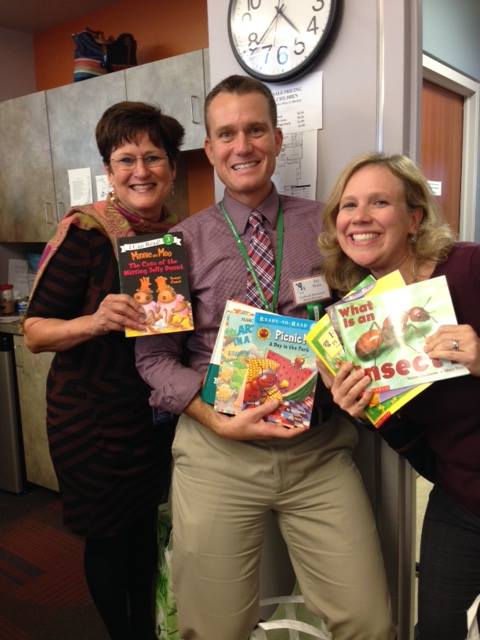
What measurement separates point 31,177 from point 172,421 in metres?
2.17

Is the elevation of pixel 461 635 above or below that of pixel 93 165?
below

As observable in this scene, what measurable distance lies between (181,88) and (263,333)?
5.53 feet

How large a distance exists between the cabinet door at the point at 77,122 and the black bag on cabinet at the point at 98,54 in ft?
0.30

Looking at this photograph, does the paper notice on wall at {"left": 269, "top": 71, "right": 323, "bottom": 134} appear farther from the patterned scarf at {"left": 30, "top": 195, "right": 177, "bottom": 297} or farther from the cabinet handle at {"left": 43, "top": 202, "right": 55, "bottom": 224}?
the cabinet handle at {"left": 43, "top": 202, "right": 55, "bottom": 224}

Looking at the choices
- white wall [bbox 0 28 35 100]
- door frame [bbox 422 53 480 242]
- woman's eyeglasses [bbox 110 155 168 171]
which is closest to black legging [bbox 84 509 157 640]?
woman's eyeglasses [bbox 110 155 168 171]

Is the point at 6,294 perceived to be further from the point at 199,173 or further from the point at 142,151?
the point at 142,151

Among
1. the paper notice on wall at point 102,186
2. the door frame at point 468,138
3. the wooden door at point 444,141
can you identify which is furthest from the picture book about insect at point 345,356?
the door frame at point 468,138

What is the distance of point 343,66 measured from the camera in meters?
1.43

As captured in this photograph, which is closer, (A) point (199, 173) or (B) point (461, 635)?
(B) point (461, 635)

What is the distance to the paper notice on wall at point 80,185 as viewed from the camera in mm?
2863

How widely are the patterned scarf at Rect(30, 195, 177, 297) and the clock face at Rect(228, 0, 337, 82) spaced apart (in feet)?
1.88

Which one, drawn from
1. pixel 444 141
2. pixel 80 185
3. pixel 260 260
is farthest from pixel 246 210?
pixel 444 141

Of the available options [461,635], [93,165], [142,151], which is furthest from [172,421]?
[93,165]

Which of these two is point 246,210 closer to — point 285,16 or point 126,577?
point 285,16
